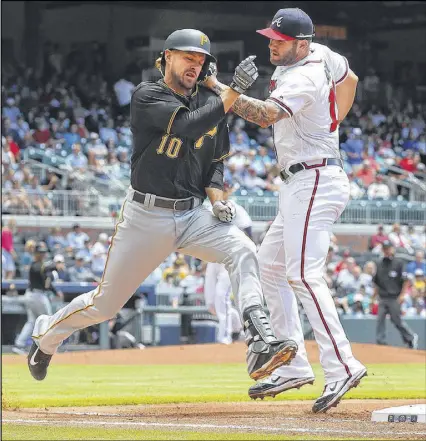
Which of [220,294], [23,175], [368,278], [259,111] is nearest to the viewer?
[259,111]

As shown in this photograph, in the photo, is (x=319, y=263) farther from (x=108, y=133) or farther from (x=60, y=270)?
(x=108, y=133)

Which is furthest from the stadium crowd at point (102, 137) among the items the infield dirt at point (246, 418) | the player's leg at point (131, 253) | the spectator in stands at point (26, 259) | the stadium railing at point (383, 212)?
the player's leg at point (131, 253)

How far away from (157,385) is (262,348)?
4416mm

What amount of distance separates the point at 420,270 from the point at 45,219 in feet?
23.4

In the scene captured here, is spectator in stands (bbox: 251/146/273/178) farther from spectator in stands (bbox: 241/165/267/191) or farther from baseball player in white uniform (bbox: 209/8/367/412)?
baseball player in white uniform (bbox: 209/8/367/412)

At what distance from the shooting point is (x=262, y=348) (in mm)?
6422

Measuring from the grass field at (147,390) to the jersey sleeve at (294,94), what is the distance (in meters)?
2.02

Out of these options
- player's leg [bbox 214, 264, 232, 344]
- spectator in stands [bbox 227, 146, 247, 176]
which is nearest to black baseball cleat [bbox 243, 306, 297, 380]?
player's leg [bbox 214, 264, 232, 344]

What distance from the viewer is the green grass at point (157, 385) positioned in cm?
893

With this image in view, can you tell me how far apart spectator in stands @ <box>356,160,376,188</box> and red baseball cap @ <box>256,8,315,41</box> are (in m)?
18.7

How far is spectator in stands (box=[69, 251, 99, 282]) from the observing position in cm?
1838

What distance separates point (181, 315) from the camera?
18031 millimetres

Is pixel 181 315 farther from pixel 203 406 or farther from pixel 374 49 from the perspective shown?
pixel 374 49

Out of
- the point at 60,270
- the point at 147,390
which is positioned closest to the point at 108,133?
the point at 60,270
